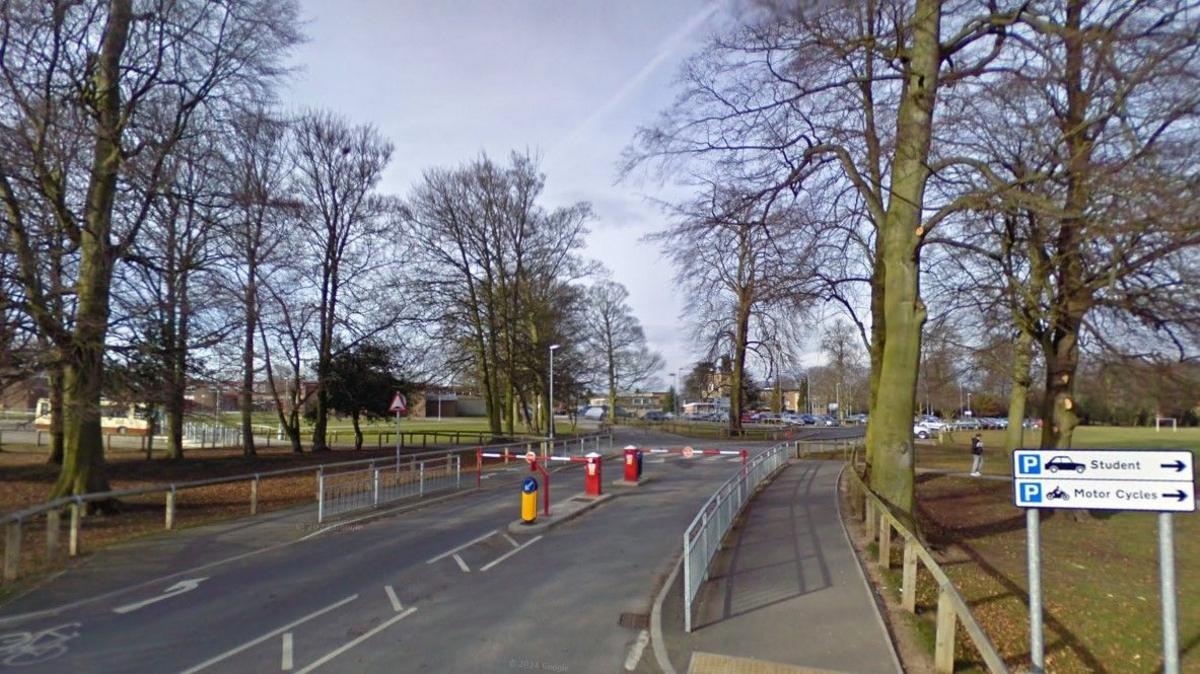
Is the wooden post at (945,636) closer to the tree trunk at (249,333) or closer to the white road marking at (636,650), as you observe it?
the white road marking at (636,650)

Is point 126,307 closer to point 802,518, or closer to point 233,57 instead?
point 233,57

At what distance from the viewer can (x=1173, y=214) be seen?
10.6 metres

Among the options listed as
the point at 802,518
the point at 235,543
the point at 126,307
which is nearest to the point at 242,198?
the point at 126,307

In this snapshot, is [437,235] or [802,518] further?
[437,235]

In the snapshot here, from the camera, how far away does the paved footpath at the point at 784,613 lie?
6.69 m

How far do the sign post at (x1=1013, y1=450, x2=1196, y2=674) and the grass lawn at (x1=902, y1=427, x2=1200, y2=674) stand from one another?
8.31 feet

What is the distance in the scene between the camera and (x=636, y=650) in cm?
724

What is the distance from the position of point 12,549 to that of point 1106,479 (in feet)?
40.3

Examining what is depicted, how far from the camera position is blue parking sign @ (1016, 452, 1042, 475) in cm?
514

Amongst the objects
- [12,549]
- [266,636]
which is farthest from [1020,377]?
[12,549]

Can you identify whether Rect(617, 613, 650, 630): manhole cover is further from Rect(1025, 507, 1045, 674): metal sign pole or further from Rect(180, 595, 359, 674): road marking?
Rect(1025, 507, 1045, 674): metal sign pole

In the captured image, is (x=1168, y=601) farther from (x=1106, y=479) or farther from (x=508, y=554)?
(x=508, y=554)

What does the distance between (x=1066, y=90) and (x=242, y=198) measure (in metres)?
15.5

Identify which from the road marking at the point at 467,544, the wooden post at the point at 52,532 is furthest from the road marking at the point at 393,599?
the wooden post at the point at 52,532
